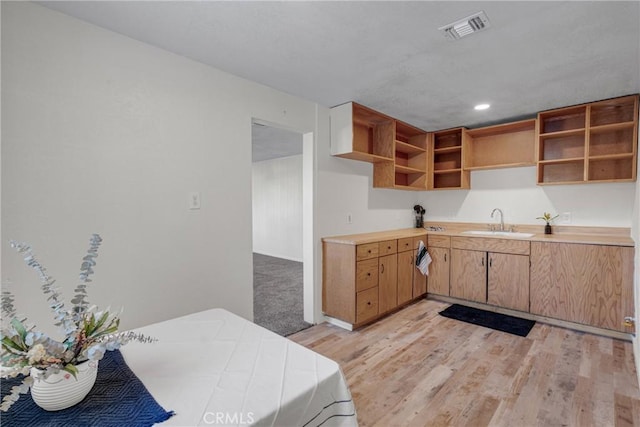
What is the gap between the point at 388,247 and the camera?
338cm

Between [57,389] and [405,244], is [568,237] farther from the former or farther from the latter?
[57,389]

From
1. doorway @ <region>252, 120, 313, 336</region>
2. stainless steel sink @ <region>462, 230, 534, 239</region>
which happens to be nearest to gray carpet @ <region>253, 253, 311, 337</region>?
doorway @ <region>252, 120, 313, 336</region>

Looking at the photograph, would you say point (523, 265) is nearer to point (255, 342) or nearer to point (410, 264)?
point (410, 264)

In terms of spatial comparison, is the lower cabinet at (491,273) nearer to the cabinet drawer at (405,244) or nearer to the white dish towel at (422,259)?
the white dish towel at (422,259)

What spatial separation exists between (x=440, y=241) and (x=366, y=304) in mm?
1454

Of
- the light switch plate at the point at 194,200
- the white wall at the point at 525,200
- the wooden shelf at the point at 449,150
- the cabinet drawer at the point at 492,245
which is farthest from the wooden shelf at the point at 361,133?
the light switch plate at the point at 194,200

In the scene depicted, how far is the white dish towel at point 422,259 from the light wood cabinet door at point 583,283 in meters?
1.09

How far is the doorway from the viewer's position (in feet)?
10.7

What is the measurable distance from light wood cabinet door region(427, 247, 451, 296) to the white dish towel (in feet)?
0.41

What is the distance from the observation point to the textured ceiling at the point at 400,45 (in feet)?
5.46

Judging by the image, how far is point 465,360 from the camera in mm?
2488

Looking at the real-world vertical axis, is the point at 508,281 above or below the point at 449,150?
below

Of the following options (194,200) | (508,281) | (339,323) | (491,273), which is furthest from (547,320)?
(194,200)

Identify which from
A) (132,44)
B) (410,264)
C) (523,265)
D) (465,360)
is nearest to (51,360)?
(132,44)
